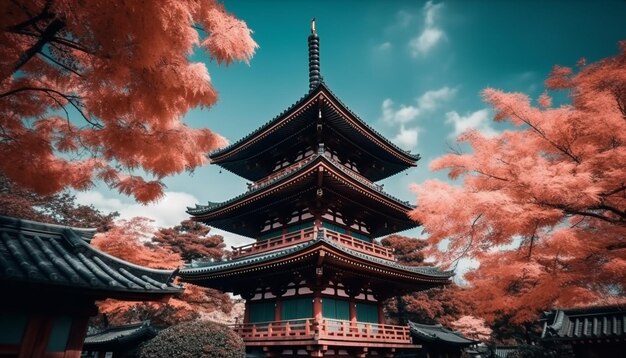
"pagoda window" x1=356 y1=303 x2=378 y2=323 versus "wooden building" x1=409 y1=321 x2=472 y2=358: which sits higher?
"pagoda window" x1=356 y1=303 x2=378 y2=323

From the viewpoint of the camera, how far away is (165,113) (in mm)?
5008

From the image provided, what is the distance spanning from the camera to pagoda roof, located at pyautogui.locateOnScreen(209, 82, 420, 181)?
14.3 m

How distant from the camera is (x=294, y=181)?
1312 cm

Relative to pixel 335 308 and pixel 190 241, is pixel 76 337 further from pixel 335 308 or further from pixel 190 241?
pixel 190 241

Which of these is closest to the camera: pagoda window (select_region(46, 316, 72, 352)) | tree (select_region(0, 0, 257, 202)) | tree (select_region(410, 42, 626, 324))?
tree (select_region(0, 0, 257, 202))

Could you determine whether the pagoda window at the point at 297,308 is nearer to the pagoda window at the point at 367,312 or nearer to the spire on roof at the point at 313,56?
the pagoda window at the point at 367,312

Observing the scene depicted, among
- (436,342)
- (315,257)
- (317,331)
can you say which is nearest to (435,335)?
(436,342)

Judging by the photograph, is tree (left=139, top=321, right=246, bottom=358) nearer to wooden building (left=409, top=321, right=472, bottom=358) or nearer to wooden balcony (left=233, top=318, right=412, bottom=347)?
wooden balcony (left=233, top=318, right=412, bottom=347)

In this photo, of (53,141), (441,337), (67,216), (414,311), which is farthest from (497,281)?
(67,216)

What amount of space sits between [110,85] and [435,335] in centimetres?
2293

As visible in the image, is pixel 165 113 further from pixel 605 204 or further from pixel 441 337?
pixel 441 337

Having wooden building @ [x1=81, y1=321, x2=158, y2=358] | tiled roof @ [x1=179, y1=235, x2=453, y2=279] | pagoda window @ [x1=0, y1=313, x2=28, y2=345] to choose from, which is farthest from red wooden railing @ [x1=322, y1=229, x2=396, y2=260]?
wooden building @ [x1=81, y1=321, x2=158, y2=358]

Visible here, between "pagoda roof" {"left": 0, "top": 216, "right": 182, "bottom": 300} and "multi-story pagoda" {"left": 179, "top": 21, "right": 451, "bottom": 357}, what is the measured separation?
587cm

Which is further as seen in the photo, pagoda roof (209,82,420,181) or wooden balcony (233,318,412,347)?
pagoda roof (209,82,420,181)
